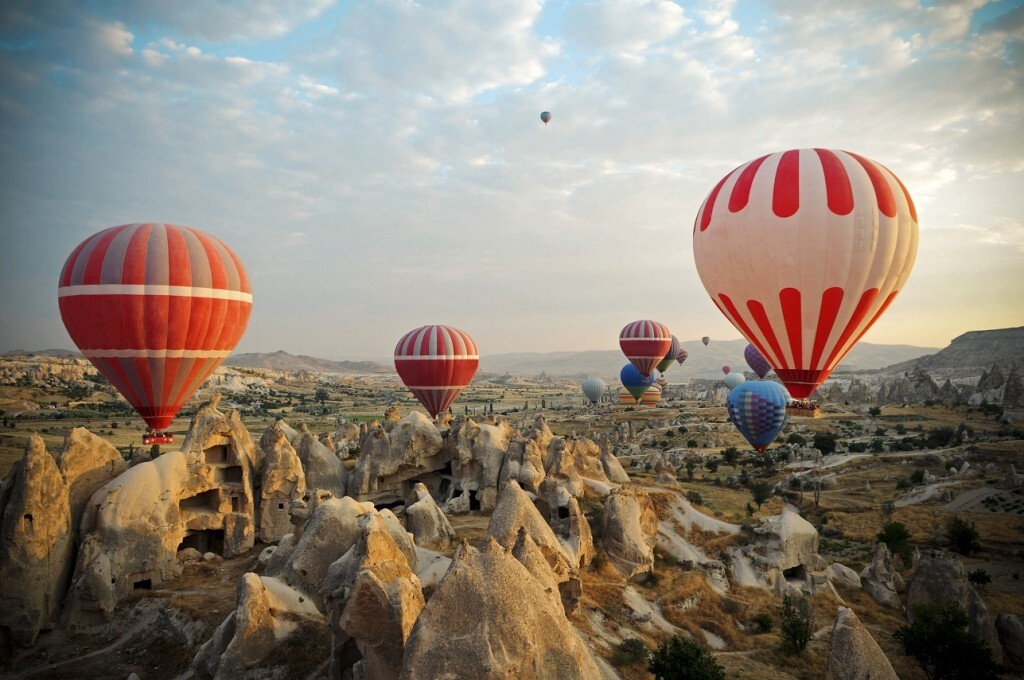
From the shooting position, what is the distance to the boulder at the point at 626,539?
18125 millimetres

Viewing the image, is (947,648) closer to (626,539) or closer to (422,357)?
(626,539)

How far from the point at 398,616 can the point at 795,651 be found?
11.9 m

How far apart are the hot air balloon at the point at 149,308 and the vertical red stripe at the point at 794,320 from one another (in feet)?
63.1

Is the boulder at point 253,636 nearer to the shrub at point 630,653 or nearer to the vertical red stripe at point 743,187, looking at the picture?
the shrub at point 630,653

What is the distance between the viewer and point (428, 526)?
1825 centimetres

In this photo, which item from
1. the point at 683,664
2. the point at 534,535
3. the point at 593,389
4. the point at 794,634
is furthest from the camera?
the point at 593,389

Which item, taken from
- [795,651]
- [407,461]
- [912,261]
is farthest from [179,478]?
[912,261]

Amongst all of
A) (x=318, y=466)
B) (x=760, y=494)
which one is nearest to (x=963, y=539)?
(x=760, y=494)

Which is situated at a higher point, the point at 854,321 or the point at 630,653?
the point at 854,321

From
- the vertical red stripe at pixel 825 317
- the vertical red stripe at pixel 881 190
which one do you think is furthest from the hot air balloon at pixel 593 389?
the vertical red stripe at pixel 881 190

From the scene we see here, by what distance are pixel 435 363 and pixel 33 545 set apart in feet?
81.3

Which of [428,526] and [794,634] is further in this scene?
[428,526]

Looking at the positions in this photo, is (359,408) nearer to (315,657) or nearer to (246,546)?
(246,546)

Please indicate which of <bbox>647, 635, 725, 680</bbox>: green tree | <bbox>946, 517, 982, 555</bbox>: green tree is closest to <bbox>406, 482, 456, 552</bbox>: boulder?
<bbox>647, 635, 725, 680</bbox>: green tree
